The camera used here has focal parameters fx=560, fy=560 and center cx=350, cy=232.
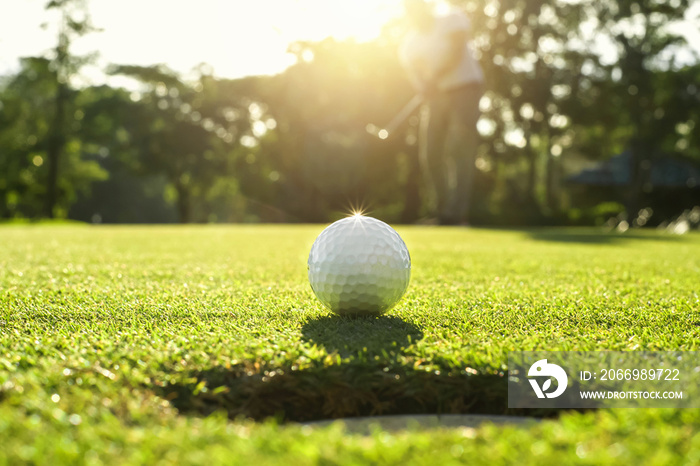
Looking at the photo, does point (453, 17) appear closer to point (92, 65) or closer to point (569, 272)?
point (569, 272)

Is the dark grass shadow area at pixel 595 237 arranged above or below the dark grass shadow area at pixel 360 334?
below

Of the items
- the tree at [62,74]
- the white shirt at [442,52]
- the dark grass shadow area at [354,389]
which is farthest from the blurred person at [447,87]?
the tree at [62,74]

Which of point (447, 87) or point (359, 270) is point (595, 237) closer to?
point (447, 87)

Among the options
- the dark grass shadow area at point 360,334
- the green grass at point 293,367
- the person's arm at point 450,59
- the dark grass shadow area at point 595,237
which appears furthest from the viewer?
the person's arm at point 450,59

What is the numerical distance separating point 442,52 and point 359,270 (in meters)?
8.09

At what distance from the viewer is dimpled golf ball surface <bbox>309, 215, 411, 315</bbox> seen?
2516 millimetres

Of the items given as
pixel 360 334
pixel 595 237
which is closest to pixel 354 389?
pixel 360 334

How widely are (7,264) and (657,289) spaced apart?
4826 mm

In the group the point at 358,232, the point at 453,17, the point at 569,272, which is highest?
the point at 453,17

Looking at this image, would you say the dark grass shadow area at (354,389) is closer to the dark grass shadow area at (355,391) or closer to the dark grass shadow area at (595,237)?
the dark grass shadow area at (355,391)

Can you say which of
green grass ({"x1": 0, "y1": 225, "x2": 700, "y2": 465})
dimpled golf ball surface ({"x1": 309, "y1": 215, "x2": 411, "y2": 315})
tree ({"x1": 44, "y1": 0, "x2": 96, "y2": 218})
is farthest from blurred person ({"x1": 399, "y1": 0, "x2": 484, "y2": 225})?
tree ({"x1": 44, "y1": 0, "x2": 96, "y2": 218})

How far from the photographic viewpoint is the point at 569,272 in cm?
429

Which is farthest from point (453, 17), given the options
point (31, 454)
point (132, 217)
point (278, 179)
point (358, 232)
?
point (132, 217)

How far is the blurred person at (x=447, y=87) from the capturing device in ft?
31.9
